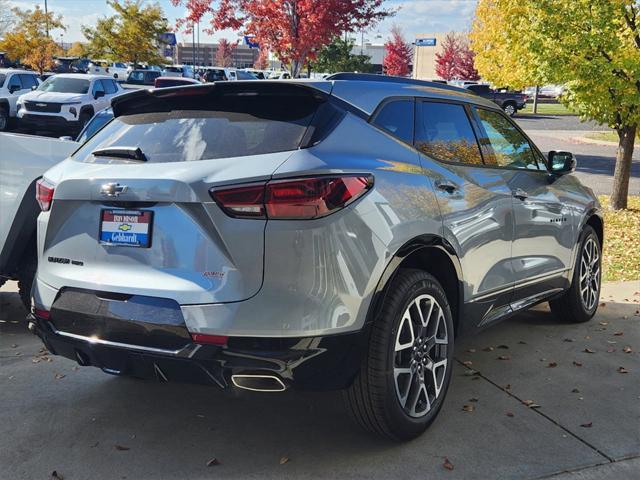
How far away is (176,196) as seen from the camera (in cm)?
311

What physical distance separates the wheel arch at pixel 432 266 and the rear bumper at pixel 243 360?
0.79 feet

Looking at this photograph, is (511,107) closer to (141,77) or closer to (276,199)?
(141,77)

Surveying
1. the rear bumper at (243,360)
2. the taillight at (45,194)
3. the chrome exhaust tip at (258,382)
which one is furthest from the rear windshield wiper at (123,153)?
the chrome exhaust tip at (258,382)

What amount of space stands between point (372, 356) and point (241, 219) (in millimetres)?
913

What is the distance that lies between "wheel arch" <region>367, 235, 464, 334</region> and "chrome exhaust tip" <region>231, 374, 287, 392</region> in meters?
0.51

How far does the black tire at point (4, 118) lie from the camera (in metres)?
20.6

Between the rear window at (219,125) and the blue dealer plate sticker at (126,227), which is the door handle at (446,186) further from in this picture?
the blue dealer plate sticker at (126,227)

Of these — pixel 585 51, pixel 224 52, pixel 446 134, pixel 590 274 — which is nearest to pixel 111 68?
pixel 585 51

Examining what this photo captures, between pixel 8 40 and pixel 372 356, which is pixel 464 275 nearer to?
pixel 372 356

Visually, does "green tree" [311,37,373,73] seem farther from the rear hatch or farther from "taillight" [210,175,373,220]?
"taillight" [210,175,373,220]

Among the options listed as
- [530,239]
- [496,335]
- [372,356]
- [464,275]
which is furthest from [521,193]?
[372,356]

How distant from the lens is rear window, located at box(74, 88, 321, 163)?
10.7ft

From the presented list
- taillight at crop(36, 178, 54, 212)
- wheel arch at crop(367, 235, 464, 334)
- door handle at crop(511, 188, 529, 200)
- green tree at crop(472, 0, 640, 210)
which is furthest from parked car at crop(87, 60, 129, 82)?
wheel arch at crop(367, 235, 464, 334)

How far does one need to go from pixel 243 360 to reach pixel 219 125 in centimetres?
112
